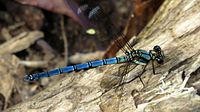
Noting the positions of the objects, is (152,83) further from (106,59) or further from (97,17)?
(97,17)

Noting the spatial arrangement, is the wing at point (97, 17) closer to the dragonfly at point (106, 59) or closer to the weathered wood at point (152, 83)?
the dragonfly at point (106, 59)

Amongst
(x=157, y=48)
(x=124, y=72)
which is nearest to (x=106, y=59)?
(x=124, y=72)

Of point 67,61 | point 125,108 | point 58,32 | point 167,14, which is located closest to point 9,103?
point 67,61

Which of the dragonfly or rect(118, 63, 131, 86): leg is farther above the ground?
the dragonfly

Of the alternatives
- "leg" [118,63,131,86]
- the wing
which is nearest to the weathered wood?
"leg" [118,63,131,86]

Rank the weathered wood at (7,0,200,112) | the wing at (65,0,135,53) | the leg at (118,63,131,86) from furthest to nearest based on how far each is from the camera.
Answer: the wing at (65,0,135,53)
the leg at (118,63,131,86)
the weathered wood at (7,0,200,112)

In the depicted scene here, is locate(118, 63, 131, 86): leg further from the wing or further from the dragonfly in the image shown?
the wing

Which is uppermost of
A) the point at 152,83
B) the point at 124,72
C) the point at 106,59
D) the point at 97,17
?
the point at 97,17

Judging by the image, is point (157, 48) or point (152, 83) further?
point (157, 48)
